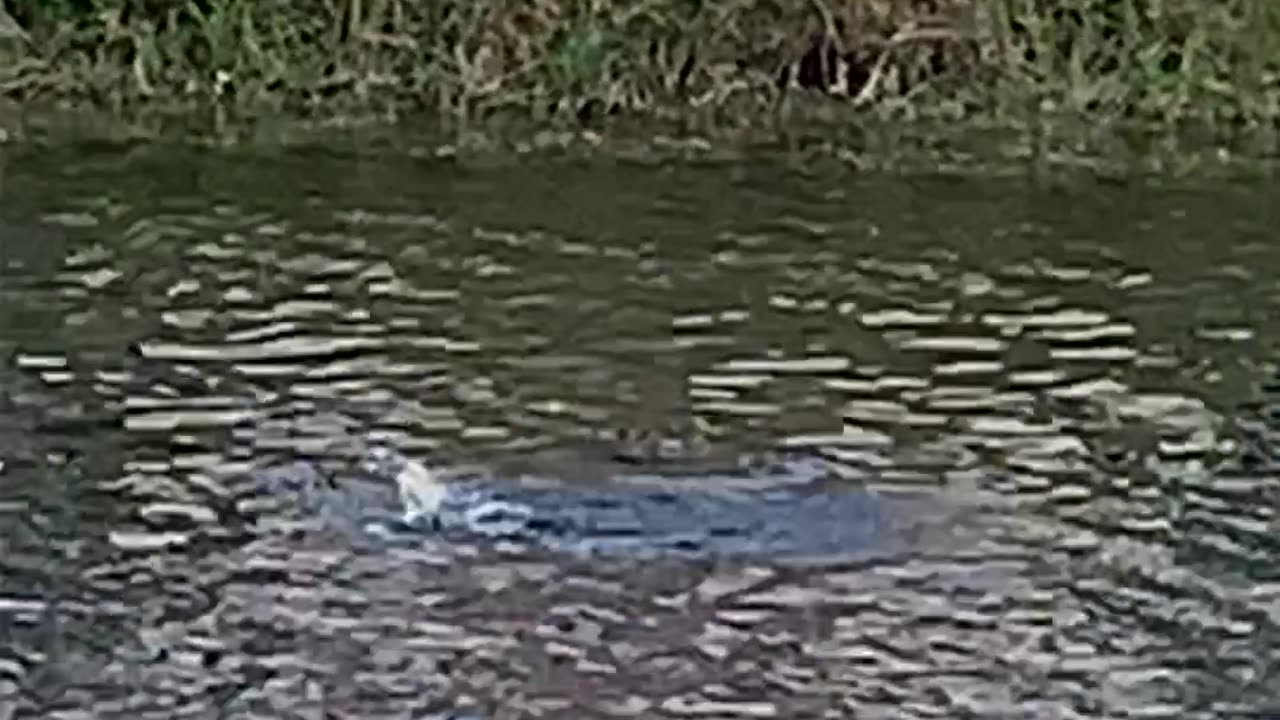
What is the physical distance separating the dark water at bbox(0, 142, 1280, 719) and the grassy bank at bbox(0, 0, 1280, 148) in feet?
4.87

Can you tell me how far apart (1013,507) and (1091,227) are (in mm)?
4116

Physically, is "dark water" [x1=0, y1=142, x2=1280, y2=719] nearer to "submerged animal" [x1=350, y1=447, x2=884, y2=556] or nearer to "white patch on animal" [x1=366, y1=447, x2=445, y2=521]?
"submerged animal" [x1=350, y1=447, x2=884, y2=556]

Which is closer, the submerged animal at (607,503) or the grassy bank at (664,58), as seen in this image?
the submerged animal at (607,503)

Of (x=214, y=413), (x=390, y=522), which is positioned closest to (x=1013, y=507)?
(x=390, y=522)

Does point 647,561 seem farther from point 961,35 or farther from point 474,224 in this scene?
point 961,35

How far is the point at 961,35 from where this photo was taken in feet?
49.0

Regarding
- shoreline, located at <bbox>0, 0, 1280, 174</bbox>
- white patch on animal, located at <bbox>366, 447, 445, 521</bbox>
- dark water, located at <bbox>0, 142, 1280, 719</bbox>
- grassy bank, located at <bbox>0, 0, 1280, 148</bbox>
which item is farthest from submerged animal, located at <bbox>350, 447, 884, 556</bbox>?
grassy bank, located at <bbox>0, 0, 1280, 148</bbox>

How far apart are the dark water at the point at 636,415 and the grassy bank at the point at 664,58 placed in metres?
1.48

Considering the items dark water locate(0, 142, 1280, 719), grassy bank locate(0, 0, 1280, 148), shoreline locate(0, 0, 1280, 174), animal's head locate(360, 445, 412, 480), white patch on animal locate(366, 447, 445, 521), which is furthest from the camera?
grassy bank locate(0, 0, 1280, 148)

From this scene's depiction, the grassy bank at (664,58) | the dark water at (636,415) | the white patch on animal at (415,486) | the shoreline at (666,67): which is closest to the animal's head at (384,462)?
the white patch on animal at (415,486)

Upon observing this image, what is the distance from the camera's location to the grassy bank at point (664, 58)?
1452 centimetres

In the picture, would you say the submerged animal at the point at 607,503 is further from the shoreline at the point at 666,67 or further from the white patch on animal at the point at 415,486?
the shoreline at the point at 666,67

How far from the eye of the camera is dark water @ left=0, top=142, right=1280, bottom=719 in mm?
6930

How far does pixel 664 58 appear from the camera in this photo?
14.8 m
